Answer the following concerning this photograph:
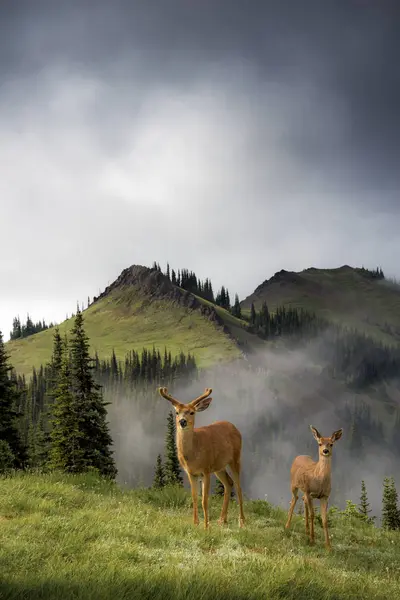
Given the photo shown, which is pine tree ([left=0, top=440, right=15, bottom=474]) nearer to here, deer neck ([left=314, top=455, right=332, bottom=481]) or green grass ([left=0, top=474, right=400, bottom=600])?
green grass ([left=0, top=474, right=400, bottom=600])

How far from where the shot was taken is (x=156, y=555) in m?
7.89

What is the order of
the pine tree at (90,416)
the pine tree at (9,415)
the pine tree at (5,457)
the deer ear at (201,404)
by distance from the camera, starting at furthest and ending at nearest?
the pine tree at (90,416) → the pine tree at (9,415) → the pine tree at (5,457) → the deer ear at (201,404)

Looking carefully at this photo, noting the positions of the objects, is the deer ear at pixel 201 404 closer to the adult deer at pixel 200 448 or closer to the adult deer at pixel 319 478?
the adult deer at pixel 200 448

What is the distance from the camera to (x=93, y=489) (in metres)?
14.1

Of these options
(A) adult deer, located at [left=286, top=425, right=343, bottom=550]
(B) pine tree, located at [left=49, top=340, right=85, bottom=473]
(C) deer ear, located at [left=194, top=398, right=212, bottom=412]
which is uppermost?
(C) deer ear, located at [left=194, top=398, right=212, bottom=412]

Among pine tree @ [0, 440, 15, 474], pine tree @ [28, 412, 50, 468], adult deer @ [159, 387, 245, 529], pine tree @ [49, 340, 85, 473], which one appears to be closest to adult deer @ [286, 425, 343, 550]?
adult deer @ [159, 387, 245, 529]

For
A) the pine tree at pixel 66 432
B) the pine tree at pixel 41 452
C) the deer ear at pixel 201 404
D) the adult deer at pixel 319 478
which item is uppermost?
the deer ear at pixel 201 404

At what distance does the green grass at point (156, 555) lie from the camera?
601 centimetres

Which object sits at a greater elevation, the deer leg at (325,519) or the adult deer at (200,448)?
the adult deer at (200,448)

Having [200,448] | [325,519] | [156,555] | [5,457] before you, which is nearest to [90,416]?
[5,457]

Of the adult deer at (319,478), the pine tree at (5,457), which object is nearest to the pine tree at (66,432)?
the pine tree at (5,457)

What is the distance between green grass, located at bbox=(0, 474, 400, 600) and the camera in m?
6.01

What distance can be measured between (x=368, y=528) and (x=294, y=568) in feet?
31.6

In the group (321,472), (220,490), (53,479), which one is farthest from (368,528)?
(220,490)
